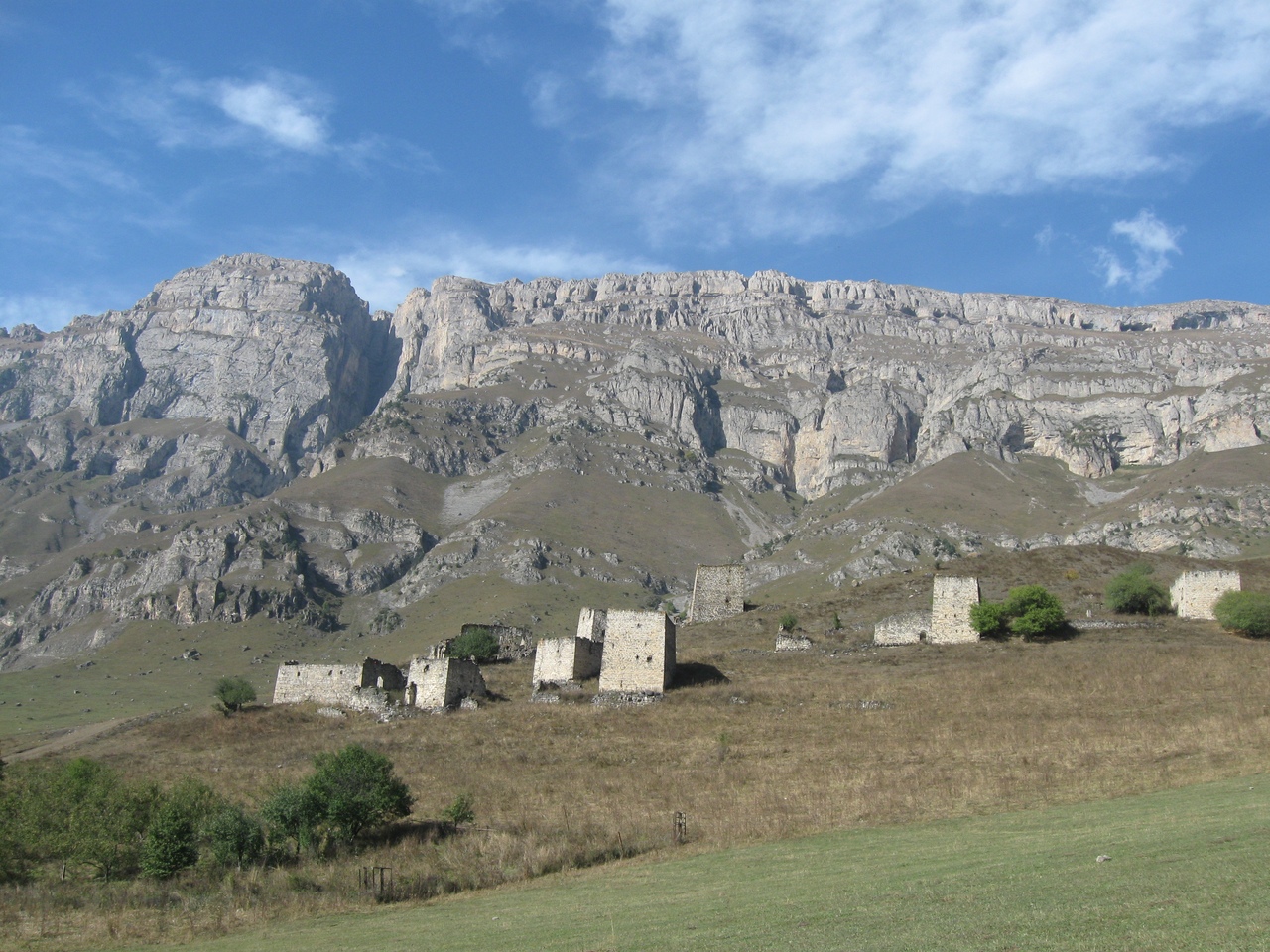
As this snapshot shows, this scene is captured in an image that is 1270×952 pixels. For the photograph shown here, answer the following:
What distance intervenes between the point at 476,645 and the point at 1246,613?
4396 centimetres

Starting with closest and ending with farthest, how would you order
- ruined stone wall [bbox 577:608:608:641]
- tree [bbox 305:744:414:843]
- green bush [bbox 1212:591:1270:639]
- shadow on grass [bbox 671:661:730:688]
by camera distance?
tree [bbox 305:744:414:843], shadow on grass [bbox 671:661:730:688], green bush [bbox 1212:591:1270:639], ruined stone wall [bbox 577:608:608:641]

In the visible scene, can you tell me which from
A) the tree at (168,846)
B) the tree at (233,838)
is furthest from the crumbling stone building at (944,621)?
the tree at (168,846)

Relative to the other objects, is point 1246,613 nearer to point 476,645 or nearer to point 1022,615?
point 1022,615

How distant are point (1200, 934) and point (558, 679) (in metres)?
39.7

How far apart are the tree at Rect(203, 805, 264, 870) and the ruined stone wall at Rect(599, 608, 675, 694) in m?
21.6

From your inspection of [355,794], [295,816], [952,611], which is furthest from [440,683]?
[952,611]

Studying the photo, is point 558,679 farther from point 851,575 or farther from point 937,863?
point 851,575

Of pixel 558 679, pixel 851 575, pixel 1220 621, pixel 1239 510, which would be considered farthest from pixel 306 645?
pixel 1239 510

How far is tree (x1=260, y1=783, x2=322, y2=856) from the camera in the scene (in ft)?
88.0

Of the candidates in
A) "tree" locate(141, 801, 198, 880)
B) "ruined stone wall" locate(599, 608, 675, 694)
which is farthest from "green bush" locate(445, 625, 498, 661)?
"tree" locate(141, 801, 198, 880)

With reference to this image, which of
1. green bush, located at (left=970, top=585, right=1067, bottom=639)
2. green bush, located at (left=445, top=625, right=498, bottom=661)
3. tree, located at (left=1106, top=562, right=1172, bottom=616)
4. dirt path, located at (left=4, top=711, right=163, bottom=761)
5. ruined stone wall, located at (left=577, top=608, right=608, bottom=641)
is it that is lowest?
dirt path, located at (left=4, top=711, right=163, bottom=761)

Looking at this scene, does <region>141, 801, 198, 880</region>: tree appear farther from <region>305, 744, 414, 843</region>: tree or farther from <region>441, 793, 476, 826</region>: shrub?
<region>441, 793, 476, 826</region>: shrub

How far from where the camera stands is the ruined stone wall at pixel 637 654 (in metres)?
45.6

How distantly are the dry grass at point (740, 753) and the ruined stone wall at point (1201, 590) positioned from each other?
334 cm
